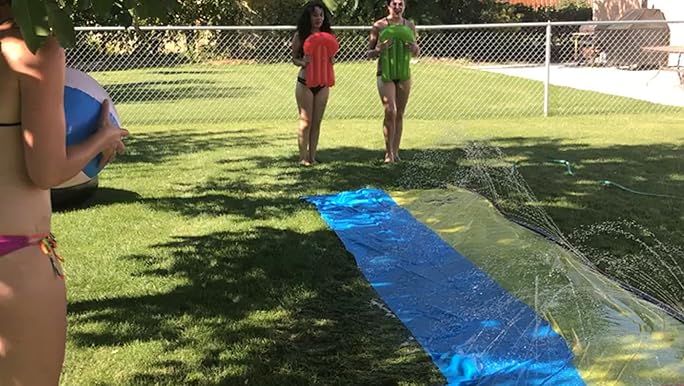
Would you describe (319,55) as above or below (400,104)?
above

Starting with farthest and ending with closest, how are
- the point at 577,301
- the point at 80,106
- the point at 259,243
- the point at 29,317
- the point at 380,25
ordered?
the point at 380,25, the point at 259,243, the point at 577,301, the point at 80,106, the point at 29,317

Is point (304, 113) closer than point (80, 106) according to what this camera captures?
No

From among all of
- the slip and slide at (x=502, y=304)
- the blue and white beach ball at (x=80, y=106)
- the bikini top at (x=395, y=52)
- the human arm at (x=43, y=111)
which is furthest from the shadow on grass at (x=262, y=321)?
the bikini top at (x=395, y=52)

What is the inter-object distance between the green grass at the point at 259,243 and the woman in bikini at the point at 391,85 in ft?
1.22

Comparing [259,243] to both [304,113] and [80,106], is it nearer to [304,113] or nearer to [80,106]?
[304,113]

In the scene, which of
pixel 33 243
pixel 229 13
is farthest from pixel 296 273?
pixel 229 13

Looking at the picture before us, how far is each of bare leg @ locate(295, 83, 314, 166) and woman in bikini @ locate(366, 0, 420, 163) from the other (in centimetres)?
78

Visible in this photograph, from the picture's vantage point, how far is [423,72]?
1969 cm

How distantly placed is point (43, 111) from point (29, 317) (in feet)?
1.61

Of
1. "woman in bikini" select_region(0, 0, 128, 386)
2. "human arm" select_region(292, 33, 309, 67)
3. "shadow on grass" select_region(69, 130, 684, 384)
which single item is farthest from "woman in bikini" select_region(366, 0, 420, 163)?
"woman in bikini" select_region(0, 0, 128, 386)

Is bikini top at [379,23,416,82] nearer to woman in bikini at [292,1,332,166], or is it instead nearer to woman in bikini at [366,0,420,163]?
woman in bikini at [366,0,420,163]

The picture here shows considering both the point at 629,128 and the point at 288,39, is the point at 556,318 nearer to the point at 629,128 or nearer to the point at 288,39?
the point at 629,128

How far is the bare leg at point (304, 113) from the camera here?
317 inches

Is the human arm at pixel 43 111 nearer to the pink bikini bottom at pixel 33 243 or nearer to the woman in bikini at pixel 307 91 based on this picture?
the pink bikini bottom at pixel 33 243
